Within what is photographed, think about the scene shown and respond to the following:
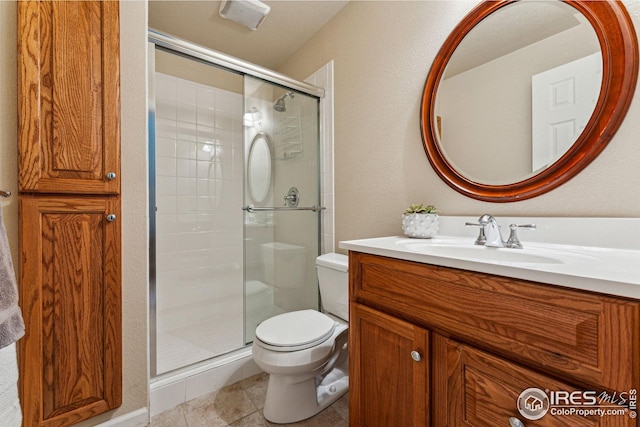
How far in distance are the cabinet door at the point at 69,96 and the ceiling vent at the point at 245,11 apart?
2.49ft

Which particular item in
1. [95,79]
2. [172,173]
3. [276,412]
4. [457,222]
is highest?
[95,79]

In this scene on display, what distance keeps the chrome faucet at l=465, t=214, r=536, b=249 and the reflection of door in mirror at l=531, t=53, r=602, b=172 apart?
0.81 ft

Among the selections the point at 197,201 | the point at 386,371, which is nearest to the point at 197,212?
the point at 197,201

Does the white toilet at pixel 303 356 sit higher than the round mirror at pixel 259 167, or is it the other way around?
the round mirror at pixel 259 167

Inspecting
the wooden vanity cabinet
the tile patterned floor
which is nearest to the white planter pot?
the wooden vanity cabinet

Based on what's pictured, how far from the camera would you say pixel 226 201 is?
245 centimetres

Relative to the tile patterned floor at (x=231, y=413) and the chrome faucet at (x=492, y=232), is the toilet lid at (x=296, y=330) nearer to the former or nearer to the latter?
the tile patterned floor at (x=231, y=413)

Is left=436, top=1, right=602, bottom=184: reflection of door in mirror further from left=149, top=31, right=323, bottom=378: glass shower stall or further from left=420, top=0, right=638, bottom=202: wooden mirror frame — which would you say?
left=149, top=31, right=323, bottom=378: glass shower stall

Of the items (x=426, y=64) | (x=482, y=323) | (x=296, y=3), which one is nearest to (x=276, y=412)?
(x=482, y=323)

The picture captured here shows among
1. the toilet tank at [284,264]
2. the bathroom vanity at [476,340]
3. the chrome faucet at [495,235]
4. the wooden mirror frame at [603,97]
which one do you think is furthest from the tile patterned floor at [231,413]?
the wooden mirror frame at [603,97]

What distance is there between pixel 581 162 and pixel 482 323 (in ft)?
2.20

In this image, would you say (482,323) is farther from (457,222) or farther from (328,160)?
(328,160)

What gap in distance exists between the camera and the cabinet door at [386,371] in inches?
31.9

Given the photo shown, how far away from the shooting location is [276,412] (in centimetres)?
127
